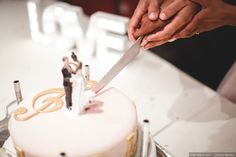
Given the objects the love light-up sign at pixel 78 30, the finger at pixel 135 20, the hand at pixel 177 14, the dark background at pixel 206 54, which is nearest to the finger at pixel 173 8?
the hand at pixel 177 14

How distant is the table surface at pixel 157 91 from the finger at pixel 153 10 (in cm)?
51

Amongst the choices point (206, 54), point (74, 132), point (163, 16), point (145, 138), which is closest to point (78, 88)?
point (74, 132)

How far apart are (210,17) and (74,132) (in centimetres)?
57

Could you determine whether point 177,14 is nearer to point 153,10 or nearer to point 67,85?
point 153,10

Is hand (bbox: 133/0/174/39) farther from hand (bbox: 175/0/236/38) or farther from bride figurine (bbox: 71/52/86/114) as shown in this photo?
bride figurine (bbox: 71/52/86/114)

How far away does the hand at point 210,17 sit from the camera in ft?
3.46

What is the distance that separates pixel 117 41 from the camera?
182 centimetres

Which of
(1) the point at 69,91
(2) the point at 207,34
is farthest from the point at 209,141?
(2) the point at 207,34

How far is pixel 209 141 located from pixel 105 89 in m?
0.49

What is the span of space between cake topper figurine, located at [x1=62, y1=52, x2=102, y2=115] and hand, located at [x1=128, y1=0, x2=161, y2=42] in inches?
9.6

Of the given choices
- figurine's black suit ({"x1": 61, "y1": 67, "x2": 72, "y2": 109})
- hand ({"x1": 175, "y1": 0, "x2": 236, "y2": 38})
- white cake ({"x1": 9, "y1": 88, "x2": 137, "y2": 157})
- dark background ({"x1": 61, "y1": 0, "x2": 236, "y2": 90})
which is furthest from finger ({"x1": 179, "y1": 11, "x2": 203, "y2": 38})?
dark background ({"x1": 61, "y1": 0, "x2": 236, "y2": 90})

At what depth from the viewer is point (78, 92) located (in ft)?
3.21

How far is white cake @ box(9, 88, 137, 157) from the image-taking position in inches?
36.2

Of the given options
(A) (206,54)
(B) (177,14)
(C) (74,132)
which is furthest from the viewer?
(A) (206,54)
